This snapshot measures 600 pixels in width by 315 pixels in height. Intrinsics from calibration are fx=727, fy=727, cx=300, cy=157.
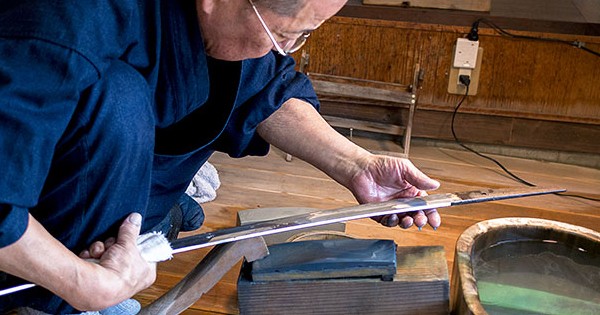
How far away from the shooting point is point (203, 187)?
7.18ft

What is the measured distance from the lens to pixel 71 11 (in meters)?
0.82

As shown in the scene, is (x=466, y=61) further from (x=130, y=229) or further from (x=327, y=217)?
(x=130, y=229)

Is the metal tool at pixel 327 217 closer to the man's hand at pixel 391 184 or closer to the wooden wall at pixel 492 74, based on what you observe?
the man's hand at pixel 391 184

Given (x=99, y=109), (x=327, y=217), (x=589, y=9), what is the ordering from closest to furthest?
(x=99, y=109)
(x=327, y=217)
(x=589, y=9)

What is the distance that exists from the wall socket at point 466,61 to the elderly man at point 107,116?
1502mm

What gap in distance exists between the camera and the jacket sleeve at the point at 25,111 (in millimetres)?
782

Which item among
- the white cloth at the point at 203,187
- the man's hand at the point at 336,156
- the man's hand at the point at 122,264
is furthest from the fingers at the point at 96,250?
the white cloth at the point at 203,187

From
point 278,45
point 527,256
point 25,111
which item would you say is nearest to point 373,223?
point 527,256

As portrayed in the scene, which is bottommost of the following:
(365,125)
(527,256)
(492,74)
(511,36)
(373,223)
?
(373,223)

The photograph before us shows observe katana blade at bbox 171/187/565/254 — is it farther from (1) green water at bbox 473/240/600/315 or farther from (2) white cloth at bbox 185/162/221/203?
(2) white cloth at bbox 185/162/221/203

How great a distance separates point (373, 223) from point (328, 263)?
32.0 inches

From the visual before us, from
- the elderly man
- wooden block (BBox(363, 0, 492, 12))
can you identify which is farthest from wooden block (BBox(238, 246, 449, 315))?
wooden block (BBox(363, 0, 492, 12))

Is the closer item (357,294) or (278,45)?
(278,45)

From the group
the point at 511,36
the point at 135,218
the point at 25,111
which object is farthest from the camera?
the point at 511,36
